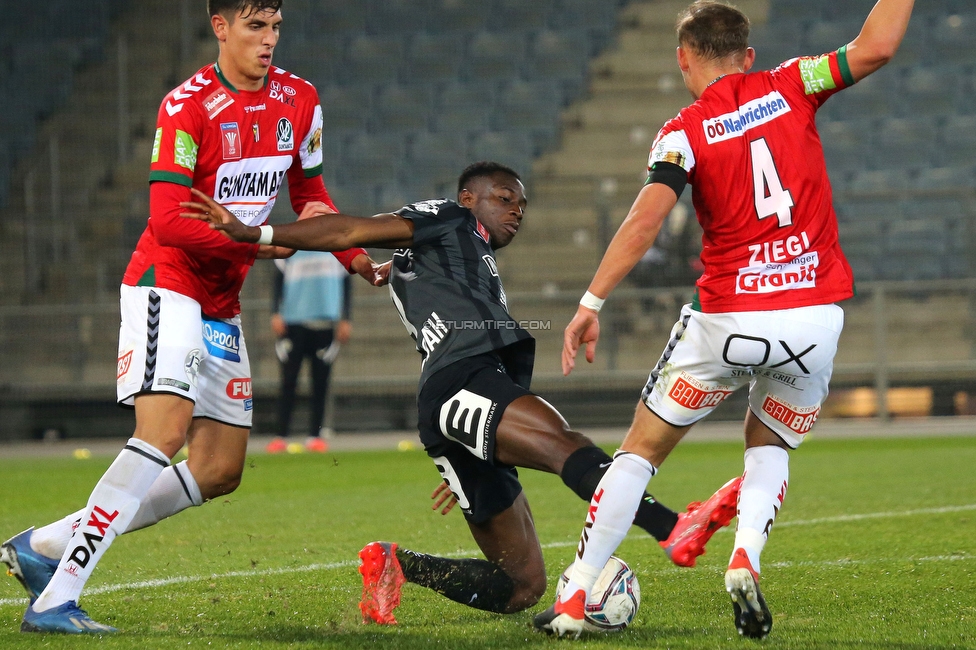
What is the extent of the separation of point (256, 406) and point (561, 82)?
8143mm

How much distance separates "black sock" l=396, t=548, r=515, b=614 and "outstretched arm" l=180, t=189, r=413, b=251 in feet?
3.71

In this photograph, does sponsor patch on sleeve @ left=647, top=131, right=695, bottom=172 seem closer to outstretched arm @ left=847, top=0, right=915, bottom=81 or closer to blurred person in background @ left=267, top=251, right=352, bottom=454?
outstretched arm @ left=847, top=0, right=915, bottom=81

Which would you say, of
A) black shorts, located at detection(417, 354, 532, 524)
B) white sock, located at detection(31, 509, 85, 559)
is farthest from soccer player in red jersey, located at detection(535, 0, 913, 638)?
white sock, located at detection(31, 509, 85, 559)

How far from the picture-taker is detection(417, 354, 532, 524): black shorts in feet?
12.7

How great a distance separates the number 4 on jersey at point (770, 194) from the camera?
3.84 m

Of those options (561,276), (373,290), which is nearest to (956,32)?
(561,276)

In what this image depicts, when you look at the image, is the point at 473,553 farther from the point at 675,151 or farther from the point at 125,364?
the point at 675,151

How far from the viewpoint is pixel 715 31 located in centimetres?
396

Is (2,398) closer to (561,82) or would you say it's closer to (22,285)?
(22,285)

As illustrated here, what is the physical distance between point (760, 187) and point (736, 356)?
1.80ft

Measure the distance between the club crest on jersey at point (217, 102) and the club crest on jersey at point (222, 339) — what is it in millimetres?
759

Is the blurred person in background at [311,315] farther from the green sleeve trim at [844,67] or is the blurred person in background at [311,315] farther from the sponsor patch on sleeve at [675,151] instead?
the green sleeve trim at [844,67]

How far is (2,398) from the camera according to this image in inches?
560

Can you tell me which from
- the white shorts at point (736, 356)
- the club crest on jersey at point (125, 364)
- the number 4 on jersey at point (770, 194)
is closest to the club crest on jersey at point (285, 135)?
the club crest on jersey at point (125, 364)
